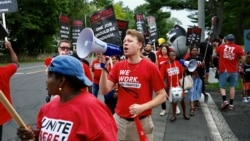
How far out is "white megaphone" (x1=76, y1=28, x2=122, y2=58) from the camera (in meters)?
3.76

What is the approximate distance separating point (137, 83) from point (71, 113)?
1913mm

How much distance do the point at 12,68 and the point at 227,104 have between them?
20.7 ft

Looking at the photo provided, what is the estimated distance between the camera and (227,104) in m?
9.94

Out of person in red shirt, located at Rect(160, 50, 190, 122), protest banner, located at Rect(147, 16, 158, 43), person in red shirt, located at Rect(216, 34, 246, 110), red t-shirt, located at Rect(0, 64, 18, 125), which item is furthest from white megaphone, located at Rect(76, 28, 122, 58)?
protest banner, located at Rect(147, 16, 158, 43)

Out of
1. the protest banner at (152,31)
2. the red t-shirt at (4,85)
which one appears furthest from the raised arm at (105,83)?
the protest banner at (152,31)

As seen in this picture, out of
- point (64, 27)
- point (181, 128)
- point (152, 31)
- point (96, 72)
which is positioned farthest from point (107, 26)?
point (152, 31)

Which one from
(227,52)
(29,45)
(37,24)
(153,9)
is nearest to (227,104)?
(227,52)

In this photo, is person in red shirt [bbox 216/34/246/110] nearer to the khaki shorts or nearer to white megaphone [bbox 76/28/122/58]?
the khaki shorts

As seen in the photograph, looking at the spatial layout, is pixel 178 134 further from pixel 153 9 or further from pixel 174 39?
pixel 153 9

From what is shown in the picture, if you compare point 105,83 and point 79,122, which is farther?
point 105,83

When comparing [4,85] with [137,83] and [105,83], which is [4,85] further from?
[137,83]

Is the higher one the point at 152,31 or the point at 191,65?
the point at 152,31

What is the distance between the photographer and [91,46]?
378cm

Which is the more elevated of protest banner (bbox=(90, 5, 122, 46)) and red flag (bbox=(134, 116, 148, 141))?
protest banner (bbox=(90, 5, 122, 46))
